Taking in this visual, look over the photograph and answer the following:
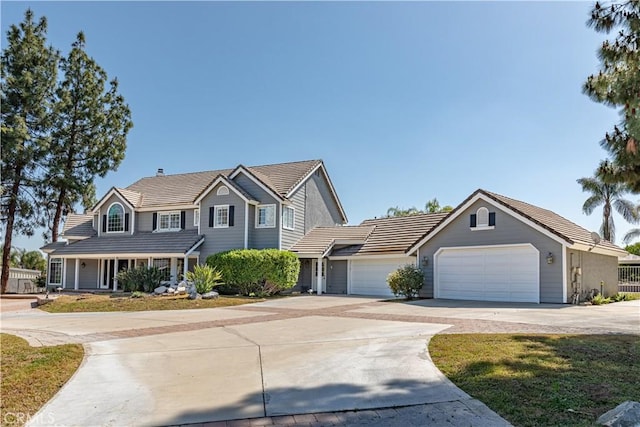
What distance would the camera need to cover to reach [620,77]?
794 centimetres

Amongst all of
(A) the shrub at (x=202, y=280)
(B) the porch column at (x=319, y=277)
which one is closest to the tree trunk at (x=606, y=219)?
(B) the porch column at (x=319, y=277)

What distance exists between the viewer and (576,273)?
19844 mm

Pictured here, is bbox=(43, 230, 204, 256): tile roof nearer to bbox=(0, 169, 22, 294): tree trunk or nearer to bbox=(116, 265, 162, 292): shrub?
bbox=(116, 265, 162, 292): shrub

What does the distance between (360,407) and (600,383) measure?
11.0 feet

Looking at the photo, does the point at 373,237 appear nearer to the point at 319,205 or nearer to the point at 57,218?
the point at 319,205

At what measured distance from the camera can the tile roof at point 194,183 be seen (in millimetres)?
28572

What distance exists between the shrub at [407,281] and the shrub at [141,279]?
41.0 ft

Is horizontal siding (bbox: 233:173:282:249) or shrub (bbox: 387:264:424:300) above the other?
horizontal siding (bbox: 233:173:282:249)

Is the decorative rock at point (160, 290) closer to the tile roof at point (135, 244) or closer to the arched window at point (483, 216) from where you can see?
the tile roof at point (135, 244)

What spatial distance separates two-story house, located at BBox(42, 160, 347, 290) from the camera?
27.1 metres

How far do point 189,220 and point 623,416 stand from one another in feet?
89.9

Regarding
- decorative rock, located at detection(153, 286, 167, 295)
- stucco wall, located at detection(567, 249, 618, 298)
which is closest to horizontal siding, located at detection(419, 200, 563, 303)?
stucco wall, located at detection(567, 249, 618, 298)

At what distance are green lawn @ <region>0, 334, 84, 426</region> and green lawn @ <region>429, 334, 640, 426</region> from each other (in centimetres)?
531

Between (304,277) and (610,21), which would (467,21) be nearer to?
(610,21)
